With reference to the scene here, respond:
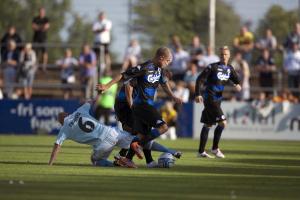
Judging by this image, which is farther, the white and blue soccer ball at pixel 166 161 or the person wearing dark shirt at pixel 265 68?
the person wearing dark shirt at pixel 265 68

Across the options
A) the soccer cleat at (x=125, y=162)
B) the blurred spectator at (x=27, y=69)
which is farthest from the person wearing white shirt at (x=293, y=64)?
the soccer cleat at (x=125, y=162)

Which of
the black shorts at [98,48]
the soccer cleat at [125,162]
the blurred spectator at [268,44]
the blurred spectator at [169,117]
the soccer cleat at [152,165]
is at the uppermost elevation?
the blurred spectator at [268,44]

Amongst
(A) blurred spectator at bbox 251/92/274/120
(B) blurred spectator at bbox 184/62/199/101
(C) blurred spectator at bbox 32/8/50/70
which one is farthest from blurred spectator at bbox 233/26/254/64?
(C) blurred spectator at bbox 32/8/50/70

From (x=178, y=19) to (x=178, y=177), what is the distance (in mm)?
40129

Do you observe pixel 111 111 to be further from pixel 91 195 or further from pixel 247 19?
pixel 91 195

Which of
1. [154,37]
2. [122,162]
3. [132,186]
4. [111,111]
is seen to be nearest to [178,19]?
[154,37]

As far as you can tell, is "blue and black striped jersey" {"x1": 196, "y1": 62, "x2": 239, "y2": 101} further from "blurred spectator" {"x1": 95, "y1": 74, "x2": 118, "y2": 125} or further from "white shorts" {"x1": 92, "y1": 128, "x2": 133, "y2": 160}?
"blurred spectator" {"x1": 95, "y1": 74, "x2": 118, "y2": 125}

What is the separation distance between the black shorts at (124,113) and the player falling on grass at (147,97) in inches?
32.4

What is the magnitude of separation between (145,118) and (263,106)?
16.8 meters

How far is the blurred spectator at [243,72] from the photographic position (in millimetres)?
31578

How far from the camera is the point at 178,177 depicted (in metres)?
13.5

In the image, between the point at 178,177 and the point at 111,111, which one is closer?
the point at 178,177

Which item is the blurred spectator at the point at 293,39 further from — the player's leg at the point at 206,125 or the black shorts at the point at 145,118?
the black shorts at the point at 145,118

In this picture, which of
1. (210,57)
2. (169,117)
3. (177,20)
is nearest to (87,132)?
(169,117)
